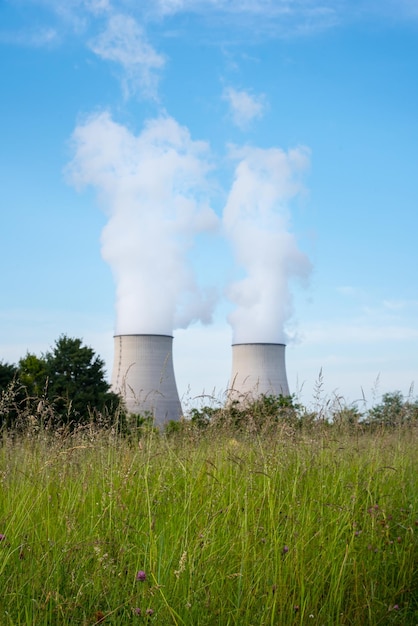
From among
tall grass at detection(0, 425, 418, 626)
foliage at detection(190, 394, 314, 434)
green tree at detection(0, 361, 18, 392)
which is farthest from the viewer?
green tree at detection(0, 361, 18, 392)

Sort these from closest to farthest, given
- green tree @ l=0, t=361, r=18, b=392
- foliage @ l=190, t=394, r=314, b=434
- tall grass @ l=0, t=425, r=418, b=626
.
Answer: tall grass @ l=0, t=425, r=418, b=626, foliage @ l=190, t=394, r=314, b=434, green tree @ l=0, t=361, r=18, b=392

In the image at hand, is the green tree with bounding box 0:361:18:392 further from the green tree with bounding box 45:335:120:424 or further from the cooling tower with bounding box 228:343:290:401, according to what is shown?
the cooling tower with bounding box 228:343:290:401

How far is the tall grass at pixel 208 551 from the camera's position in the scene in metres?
2.68

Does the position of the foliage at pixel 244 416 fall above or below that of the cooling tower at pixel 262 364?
below

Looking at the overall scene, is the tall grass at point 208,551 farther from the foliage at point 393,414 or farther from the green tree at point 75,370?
the green tree at point 75,370

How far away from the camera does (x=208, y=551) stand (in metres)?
3.22

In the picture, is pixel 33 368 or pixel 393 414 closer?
pixel 393 414

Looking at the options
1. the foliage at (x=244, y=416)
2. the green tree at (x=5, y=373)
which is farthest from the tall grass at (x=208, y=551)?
the green tree at (x=5, y=373)

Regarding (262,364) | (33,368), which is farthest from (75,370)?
(262,364)

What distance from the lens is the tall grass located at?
2.68m

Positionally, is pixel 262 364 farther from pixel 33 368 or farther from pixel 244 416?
pixel 244 416

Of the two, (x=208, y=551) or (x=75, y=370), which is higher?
(x=75, y=370)

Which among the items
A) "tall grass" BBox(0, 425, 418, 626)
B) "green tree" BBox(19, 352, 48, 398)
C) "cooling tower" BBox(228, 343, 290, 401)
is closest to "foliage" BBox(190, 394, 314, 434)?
"tall grass" BBox(0, 425, 418, 626)

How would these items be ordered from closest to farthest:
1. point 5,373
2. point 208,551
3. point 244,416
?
point 208,551 < point 244,416 < point 5,373
